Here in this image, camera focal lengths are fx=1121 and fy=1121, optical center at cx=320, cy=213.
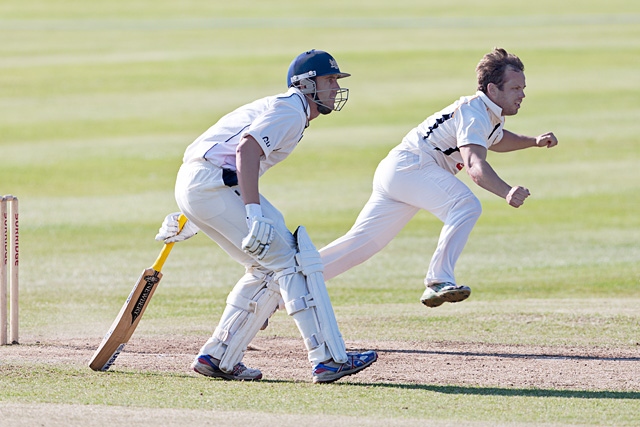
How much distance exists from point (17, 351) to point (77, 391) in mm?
1499

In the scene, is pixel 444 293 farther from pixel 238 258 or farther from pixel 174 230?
pixel 174 230

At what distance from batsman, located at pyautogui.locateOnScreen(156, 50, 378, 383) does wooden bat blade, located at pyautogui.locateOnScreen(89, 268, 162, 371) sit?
1.84ft

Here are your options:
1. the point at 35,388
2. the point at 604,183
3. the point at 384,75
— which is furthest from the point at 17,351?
the point at 384,75

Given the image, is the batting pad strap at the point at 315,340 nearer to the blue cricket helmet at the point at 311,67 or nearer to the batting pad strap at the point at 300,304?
the batting pad strap at the point at 300,304

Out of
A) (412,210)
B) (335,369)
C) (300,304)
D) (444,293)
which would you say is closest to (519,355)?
(444,293)

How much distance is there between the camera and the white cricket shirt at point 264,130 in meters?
6.13

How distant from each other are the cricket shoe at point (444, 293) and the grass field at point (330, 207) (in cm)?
45

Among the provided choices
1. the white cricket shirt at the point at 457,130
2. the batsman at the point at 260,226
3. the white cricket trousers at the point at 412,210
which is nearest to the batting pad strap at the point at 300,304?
the batsman at the point at 260,226

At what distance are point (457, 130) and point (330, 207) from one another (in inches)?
315

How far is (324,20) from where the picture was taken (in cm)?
4091

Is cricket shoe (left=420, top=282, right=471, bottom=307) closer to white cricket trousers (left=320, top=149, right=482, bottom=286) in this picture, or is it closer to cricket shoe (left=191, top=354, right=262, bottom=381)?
white cricket trousers (left=320, top=149, right=482, bottom=286)

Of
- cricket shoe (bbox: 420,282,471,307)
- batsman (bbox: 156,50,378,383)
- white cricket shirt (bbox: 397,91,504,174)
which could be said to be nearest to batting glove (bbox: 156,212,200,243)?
batsman (bbox: 156,50,378,383)

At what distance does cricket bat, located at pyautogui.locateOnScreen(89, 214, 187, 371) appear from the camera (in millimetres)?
6602

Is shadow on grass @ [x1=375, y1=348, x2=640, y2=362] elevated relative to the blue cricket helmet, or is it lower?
lower
